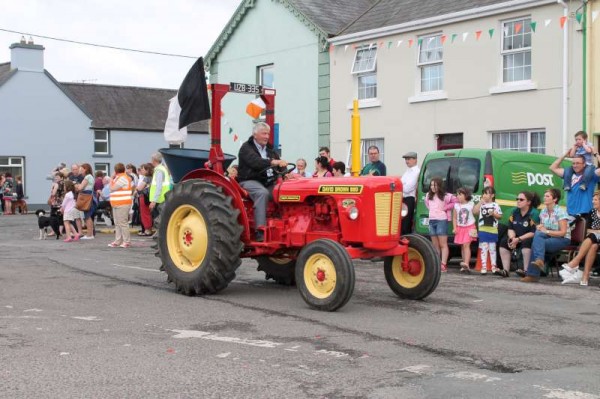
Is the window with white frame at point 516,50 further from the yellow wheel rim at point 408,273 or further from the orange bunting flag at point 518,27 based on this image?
the yellow wheel rim at point 408,273

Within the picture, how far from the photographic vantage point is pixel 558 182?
48.6ft

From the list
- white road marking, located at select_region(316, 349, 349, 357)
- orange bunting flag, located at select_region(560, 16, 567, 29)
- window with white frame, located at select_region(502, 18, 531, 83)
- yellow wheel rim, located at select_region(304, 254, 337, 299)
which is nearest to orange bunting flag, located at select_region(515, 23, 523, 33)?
window with white frame, located at select_region(502, 18, 531, 83)

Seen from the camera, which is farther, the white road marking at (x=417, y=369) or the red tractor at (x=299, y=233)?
the red tractor at (x=299, y=233)

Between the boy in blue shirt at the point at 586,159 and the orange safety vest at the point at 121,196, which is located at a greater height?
the boy in blue shirt at the point at 586,159

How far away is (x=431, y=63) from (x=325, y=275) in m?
14.2

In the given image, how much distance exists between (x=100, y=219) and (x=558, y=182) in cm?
1744

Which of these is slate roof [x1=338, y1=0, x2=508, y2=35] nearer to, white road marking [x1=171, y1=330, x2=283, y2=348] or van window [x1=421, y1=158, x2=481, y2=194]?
van window [x1=421, y1=158, x2=481, y2=194]

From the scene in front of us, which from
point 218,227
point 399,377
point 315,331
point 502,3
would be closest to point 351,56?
point 502,3

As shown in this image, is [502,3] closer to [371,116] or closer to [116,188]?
[371,116]

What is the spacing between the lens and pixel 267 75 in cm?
2766

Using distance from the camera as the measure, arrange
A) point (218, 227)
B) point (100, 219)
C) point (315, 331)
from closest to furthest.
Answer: point (315, 331) → point (218, 227) → point (100, 219)

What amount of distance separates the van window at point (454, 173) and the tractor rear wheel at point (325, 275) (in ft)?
19.4

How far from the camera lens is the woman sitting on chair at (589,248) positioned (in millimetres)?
11656

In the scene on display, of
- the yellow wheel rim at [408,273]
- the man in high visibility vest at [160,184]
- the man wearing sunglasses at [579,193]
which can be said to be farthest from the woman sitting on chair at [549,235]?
the man in high visibility vest at [160,184]
